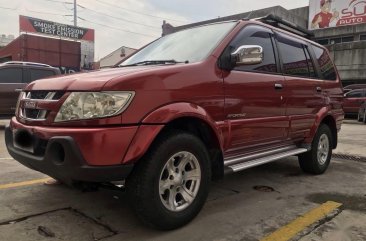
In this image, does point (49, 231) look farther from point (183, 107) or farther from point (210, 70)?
point (210, 70)

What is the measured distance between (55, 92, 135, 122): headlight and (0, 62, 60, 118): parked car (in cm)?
843

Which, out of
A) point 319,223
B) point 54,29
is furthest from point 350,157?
point 54,29

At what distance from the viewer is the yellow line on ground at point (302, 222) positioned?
3.45 m

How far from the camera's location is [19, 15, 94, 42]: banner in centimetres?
4716

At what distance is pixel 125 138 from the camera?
307 centimetres

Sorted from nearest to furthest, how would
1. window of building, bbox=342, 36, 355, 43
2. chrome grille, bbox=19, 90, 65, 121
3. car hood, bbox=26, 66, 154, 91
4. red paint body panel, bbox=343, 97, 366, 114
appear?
car hood, bbox=26, 66, 154, 91 → chrome grille, bbox=19, 90, 65, 121 → red paint body panel, bbox=343, 97, 366, 114 → window of building, bbox=342, 36, 355, 43

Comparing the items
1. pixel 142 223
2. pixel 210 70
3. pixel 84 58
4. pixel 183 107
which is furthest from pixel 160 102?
pixel 84 58

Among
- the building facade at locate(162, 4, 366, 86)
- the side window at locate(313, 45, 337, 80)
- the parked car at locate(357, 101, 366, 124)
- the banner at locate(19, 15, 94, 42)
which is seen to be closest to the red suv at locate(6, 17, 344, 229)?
the side window at locate(313, 45, 337, 80)

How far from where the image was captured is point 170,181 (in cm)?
344

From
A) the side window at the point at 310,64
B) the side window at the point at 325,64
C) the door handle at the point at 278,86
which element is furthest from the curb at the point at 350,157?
the door handle at the point at 278,86

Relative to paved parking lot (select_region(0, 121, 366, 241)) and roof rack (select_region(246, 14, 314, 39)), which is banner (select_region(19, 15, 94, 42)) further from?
paved parking lot (select_region(0, 121, 366, 241))

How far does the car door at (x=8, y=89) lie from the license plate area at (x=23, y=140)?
785 cm

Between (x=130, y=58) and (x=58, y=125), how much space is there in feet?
6.07

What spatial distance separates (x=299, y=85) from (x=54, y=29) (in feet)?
159
